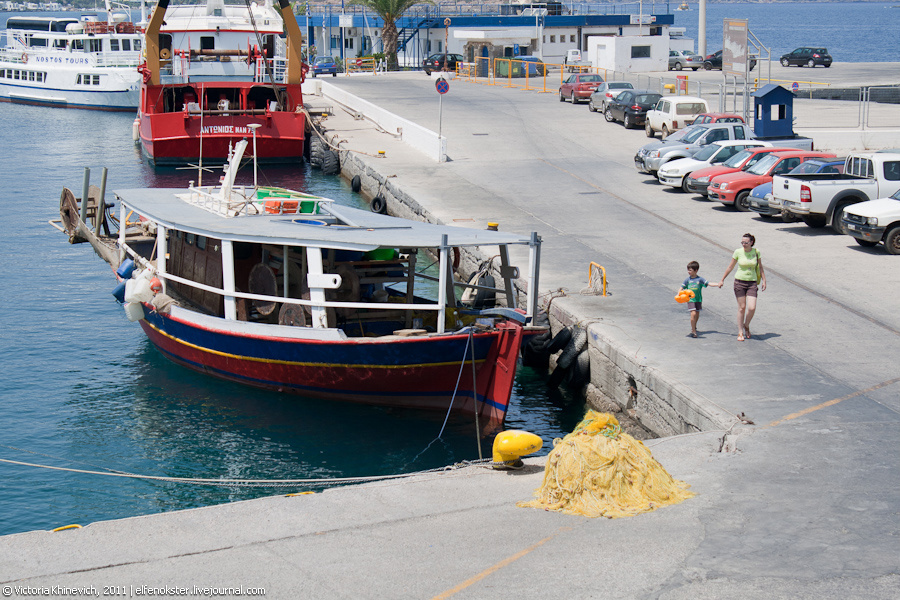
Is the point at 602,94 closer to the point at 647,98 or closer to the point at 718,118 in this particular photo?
the point at 647,98

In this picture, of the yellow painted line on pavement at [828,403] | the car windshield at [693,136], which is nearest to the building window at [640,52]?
the car windshield at [693,136]

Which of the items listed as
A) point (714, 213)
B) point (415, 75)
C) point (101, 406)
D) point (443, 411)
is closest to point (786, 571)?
point (443, 411)

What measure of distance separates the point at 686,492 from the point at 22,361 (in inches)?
539

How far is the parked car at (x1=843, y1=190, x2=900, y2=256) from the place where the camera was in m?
20.5

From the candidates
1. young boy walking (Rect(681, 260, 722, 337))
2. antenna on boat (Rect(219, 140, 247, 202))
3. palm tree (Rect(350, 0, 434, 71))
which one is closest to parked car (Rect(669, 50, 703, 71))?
palm tree (Rect(350, 0, 434, 71))

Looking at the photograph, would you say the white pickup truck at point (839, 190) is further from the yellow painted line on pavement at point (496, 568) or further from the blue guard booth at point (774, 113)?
the yellow painted line on pavement at point (496, 568)

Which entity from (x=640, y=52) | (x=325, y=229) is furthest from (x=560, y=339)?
(x=640, y=52)

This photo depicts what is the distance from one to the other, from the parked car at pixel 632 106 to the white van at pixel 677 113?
8.35 ft

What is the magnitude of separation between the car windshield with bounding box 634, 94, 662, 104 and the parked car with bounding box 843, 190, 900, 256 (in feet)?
69.6

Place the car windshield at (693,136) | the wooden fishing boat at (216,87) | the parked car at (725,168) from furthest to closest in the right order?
the wooden fishing boat at (216,87)
the car windshield at (693,136)
the parked car at (725,168)

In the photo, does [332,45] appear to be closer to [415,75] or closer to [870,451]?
[415,75]

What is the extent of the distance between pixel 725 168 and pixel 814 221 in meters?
4.78

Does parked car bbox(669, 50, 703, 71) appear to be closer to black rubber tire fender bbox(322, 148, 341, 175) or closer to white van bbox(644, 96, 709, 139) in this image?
white van bbox(644, 96, 709, 139)

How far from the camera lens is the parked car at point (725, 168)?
27.4 metres
